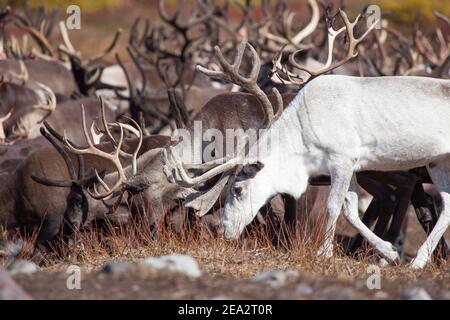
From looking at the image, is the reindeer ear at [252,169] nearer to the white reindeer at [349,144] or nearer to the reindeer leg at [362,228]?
the white reindeer at [349,144]

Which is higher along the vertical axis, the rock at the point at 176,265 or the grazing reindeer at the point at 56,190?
the rock at the point at 176,265

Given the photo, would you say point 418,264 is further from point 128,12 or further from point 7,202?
point 128,12

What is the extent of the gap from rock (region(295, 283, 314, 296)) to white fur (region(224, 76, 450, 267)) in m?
1.58

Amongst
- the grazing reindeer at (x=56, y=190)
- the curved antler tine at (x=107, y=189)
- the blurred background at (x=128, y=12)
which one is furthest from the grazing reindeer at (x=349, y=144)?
the blurred background at (x=128, y=12)

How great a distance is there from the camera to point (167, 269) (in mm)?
5391

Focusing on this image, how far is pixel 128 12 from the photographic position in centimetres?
3759

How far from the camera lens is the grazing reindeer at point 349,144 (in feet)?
22.6

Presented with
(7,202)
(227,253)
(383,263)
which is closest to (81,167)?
(7,202)

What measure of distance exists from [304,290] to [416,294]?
1.91ft

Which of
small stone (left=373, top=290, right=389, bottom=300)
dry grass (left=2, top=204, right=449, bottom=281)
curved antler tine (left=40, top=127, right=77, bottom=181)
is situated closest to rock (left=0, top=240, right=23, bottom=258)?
dry grass (left=2, top=204, right=449, bottom=281)

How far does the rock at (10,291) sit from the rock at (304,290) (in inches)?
51.8

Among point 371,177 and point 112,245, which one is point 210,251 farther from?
point 371,177
